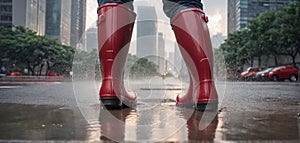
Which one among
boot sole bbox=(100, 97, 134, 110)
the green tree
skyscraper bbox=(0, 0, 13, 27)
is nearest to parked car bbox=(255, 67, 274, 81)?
the green tree

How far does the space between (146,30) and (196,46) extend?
0.43 metres

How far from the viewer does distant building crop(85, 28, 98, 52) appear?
2197 millimetres

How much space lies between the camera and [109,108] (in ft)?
6.79

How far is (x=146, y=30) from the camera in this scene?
234 centimetres

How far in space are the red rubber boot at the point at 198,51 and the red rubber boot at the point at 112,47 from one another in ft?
1.17

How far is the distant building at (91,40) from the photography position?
7.21 ft

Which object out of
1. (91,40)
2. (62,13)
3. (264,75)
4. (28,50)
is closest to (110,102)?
(91,40)

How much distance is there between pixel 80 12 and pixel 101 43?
0.68 metres

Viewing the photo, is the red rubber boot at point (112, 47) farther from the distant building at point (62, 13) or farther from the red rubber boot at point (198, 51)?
the distant building at point (62, 13)

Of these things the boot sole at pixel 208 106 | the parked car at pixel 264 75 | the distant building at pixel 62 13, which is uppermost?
the distant building at pixel 62 13

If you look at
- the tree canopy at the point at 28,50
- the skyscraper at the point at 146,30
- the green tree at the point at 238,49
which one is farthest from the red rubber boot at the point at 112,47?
the green tree at the point at 238,49

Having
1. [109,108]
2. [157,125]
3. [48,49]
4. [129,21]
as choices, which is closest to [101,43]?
[129,21]

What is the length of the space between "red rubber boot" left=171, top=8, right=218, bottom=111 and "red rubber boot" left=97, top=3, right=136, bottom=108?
357 mm

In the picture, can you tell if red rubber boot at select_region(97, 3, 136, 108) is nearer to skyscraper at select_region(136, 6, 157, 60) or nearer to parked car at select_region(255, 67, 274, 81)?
skyscraper at select_region(136, 6, 157, 60)
